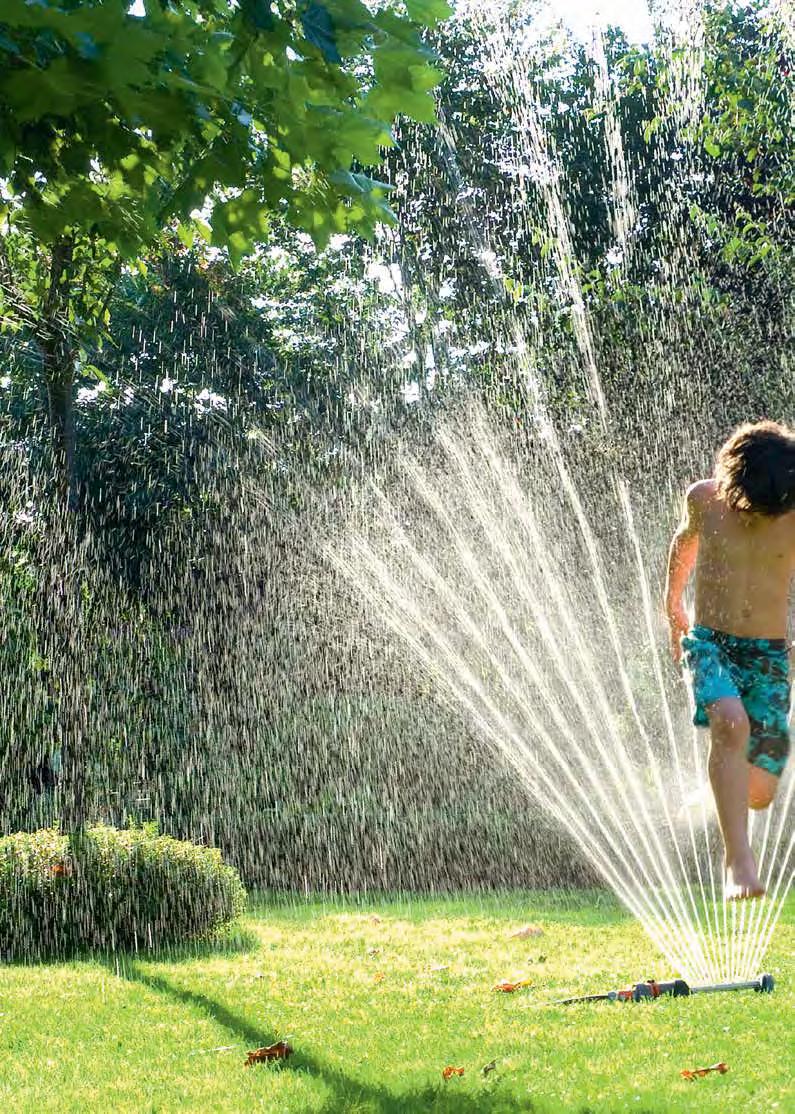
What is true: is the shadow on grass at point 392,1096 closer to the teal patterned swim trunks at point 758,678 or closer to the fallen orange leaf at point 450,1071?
the fallen orange leaf at point 450,1071

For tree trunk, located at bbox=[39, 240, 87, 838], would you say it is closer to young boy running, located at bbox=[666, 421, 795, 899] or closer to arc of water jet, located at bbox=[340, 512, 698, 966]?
arc of water jet, located at bbox=[340, 512, 698, 966]

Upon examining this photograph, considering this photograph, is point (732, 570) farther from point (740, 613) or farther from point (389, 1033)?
point (389, 1033)

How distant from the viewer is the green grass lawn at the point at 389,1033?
413cm

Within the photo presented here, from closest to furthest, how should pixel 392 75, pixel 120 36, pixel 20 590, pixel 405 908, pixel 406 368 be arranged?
1. pixel 120 36
2. pixel 392 75
3. pixel 405 908
4. pixel 20 590
5. pixel 406 368

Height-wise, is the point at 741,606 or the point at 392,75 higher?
the point at 392,75

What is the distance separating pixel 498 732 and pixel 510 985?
27.8 feet

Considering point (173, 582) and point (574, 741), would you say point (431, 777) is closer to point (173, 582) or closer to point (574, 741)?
point (574, 741)

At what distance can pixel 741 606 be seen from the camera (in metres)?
4.73

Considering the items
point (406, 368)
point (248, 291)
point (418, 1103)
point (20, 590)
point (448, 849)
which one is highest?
point (248, 291)

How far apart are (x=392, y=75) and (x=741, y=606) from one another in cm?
237

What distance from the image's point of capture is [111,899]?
370 inches

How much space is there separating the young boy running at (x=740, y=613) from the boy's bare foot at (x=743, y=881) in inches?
0.7

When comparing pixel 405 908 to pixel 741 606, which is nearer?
pixel 741 606

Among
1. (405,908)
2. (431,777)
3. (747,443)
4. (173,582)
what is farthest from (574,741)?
(747,443)
